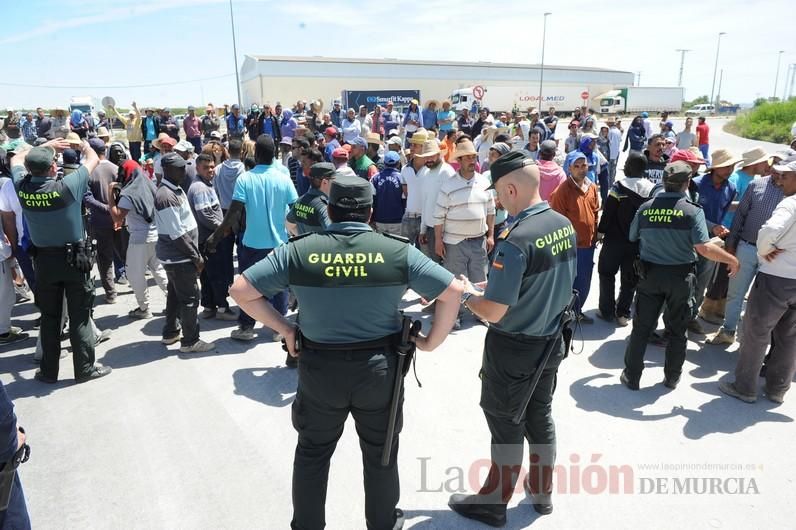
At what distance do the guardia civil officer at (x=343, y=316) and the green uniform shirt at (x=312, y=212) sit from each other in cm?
192

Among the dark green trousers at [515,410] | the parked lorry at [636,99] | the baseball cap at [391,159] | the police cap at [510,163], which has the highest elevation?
the parked lorry at [636,99]

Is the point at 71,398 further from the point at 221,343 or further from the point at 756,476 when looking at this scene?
the point at 756,476

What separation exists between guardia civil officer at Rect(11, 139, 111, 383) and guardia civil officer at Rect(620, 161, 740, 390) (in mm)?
4850

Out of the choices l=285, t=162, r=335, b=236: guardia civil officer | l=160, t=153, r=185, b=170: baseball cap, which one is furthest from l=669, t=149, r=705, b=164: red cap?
l=160, t=153, r=185, b=170: baseball cap

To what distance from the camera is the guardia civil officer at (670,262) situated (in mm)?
3928

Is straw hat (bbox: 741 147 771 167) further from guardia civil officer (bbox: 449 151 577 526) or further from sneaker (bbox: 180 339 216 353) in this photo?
sneaker (bbox: 180 339 216 353)

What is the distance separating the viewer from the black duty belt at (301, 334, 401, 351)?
7.81ft

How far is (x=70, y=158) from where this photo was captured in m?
4.76

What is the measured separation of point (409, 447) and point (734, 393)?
9.40 feet

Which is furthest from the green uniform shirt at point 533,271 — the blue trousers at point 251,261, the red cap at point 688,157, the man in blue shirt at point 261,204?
the red cap at point 688,157

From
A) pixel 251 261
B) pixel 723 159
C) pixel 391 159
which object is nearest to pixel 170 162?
pixel 251 261

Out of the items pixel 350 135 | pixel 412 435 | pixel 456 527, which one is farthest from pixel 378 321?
pixel 350 135

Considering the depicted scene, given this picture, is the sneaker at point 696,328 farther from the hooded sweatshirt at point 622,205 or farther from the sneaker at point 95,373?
the sneaker at point 95,373

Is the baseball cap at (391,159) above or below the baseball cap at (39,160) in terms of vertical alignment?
below
